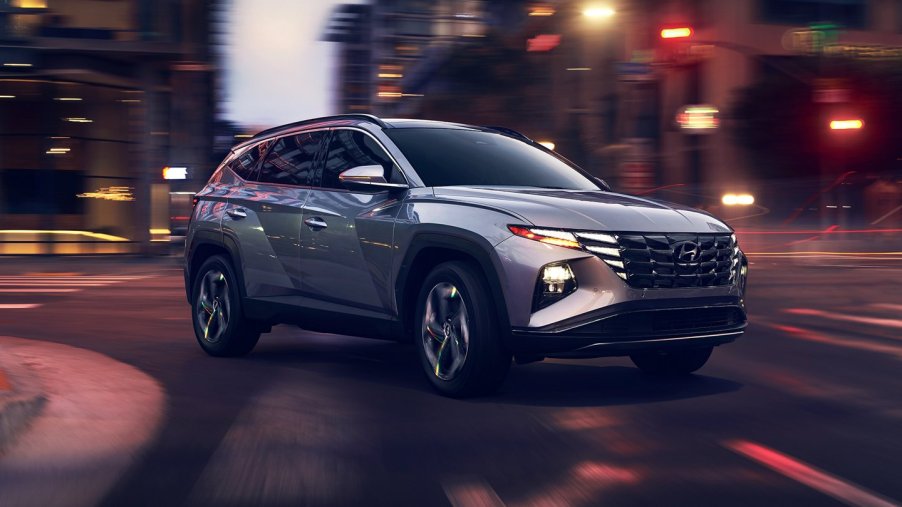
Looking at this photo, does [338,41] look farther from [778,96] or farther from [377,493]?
[377,493]

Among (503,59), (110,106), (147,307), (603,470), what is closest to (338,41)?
(503,59)

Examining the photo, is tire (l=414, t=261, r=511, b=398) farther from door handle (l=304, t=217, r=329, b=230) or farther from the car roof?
the car roof

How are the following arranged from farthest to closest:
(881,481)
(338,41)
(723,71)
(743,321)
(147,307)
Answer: (338,41)
(723,71)
(147,307)
(743,321)
(881,481)

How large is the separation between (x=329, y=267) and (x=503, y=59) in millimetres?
41666

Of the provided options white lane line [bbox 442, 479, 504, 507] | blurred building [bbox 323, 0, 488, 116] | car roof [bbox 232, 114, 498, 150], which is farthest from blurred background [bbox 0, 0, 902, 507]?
blurred building [bbox 323, 0, 488, 116]

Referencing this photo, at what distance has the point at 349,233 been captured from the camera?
7766 mm

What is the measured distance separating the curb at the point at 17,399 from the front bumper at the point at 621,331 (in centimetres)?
264

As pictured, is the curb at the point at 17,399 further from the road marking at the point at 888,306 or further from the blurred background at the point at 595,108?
the blurred background at the point at 595,108

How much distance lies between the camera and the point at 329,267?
799 centimetres

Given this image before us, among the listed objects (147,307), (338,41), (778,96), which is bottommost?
(147,307)

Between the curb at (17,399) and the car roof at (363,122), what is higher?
the car roof at (363,122)

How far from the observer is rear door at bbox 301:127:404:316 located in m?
7.52

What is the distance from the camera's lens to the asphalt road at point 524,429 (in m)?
4.92

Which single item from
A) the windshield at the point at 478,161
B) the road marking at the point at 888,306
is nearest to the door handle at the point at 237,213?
the windshield at the point at 478,161
